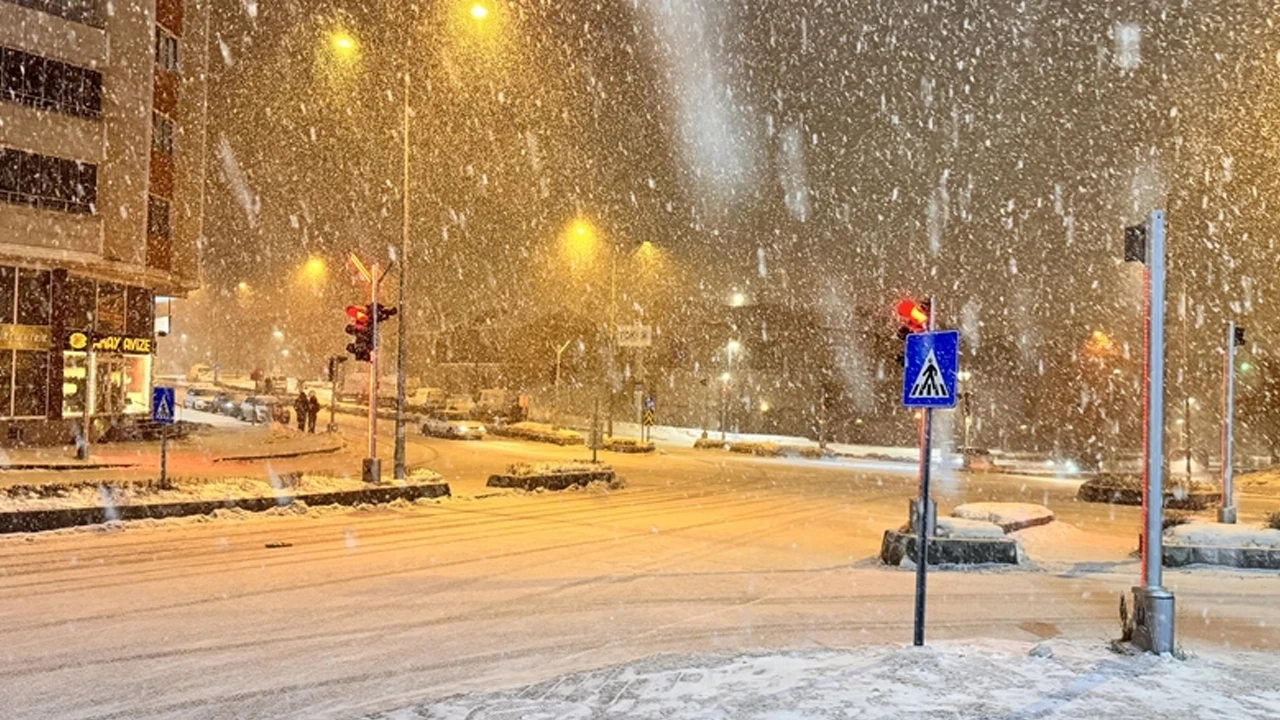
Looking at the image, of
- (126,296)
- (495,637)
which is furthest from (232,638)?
(126,296)

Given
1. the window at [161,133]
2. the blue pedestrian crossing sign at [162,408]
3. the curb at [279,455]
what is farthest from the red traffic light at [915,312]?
the window at [161,133]

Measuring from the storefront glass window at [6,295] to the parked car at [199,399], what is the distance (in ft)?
93.8

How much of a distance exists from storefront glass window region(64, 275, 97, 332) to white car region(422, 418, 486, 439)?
1915cm

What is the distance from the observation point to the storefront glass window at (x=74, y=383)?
103 ft

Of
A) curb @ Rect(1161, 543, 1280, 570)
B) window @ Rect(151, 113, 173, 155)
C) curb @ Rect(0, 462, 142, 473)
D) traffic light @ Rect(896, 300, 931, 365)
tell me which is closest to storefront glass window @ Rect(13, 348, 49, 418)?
curb @ Rect(0, 462, 142, 473)

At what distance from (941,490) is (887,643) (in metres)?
23.4

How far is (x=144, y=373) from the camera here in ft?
119

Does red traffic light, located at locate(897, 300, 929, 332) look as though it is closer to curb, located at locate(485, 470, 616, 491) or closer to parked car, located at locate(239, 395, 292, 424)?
curb, located at locate(485, 470, 616, 491)

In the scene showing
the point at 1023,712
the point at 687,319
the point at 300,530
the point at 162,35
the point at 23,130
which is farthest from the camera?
the point at 687,319

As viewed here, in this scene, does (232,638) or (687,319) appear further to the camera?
(687,319)

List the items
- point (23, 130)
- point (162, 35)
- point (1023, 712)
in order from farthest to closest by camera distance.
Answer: point (162, 35) < point (23, 130) < point (1023, 712)

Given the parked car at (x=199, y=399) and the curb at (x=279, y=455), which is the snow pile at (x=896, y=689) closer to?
the curb at (x=279, y=455)

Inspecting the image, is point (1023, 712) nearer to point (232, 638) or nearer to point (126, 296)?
point (232, 638)

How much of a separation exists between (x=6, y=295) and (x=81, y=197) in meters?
3.91
